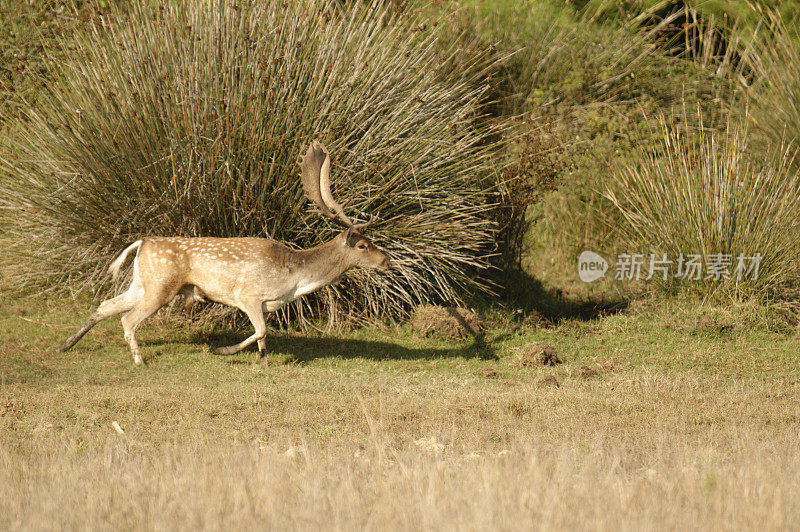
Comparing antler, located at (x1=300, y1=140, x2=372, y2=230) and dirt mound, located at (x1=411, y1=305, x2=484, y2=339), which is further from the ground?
antler, located at (x1=300, y1=140, x2=372, y2=230)

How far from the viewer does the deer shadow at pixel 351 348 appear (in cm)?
873

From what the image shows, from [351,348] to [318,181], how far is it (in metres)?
1.71

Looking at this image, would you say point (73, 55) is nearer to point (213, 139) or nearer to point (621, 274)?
point (213, 139)

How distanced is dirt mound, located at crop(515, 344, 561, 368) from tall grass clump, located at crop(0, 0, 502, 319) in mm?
1308

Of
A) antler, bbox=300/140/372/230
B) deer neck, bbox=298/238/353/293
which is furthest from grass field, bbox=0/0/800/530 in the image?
antler, bbox=300/140/372/230

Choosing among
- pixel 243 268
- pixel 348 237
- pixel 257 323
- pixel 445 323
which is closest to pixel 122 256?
pixel 243 268

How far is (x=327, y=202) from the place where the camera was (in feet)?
26.5

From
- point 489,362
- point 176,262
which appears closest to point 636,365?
point 489,362

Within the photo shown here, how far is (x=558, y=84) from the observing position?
14062mm

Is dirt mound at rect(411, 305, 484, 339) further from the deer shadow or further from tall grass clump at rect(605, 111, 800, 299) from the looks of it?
tall grass clump at rect(605, 111, 800, 299)

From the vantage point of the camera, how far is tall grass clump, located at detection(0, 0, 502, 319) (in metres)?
8.84

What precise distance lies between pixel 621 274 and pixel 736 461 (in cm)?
568

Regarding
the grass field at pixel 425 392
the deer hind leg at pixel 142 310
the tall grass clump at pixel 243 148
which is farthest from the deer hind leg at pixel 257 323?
the tall grass clump at pixel 243 148

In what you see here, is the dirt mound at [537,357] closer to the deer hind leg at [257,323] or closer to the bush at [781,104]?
the deer hind leg at [257,323]
